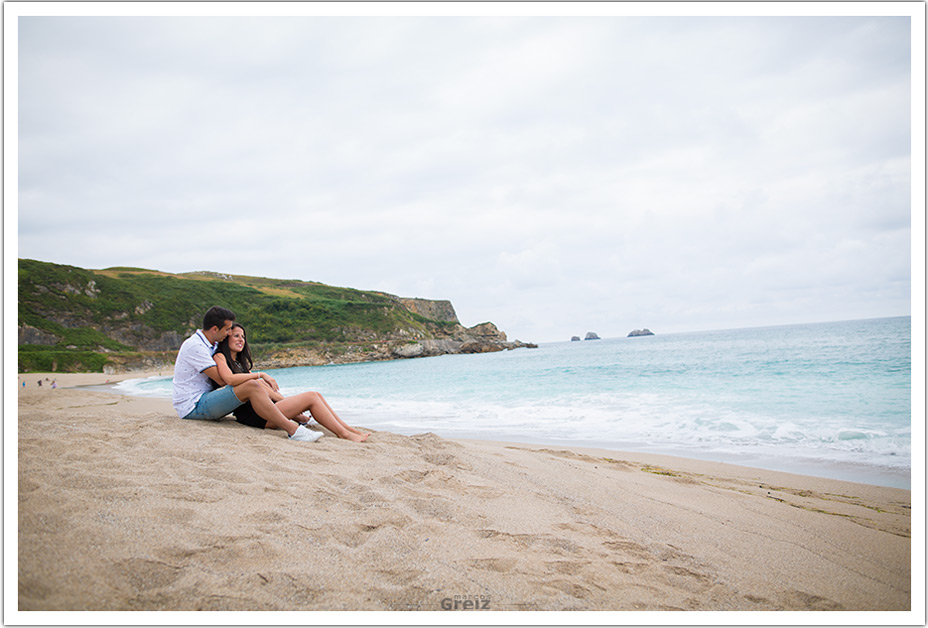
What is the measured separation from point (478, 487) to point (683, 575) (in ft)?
4.96

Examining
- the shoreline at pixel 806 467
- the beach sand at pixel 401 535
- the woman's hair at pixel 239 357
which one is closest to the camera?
the beach sand at pixel 401 535

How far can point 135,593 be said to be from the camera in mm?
1663

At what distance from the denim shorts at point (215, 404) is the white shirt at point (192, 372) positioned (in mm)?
72

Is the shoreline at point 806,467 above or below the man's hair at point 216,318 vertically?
below

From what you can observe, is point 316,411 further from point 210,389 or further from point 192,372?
point 192,372

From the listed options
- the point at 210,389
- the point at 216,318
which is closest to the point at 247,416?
the point at 210,389

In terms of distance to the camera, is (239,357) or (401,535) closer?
(401,535)

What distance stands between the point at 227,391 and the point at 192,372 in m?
0.54

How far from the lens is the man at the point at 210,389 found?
477 cm

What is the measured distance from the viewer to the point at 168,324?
2023 inches

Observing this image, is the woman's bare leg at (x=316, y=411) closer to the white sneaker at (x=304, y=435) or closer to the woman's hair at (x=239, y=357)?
the white sneaker at (x=304, y=435)

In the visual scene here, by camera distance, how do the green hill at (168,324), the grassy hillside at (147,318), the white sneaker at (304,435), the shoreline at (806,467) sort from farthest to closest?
1. the green hill at (168,324)
2. the grassy hillside at (147,318)
3. the shoreline at (806,467)
4. the white sneaker at (304,435)

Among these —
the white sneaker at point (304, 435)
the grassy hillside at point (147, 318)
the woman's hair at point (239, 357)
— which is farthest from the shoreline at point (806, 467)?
the grassy hillside at point (147, 318)

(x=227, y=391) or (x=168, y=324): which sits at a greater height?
(x=168, y=324)
